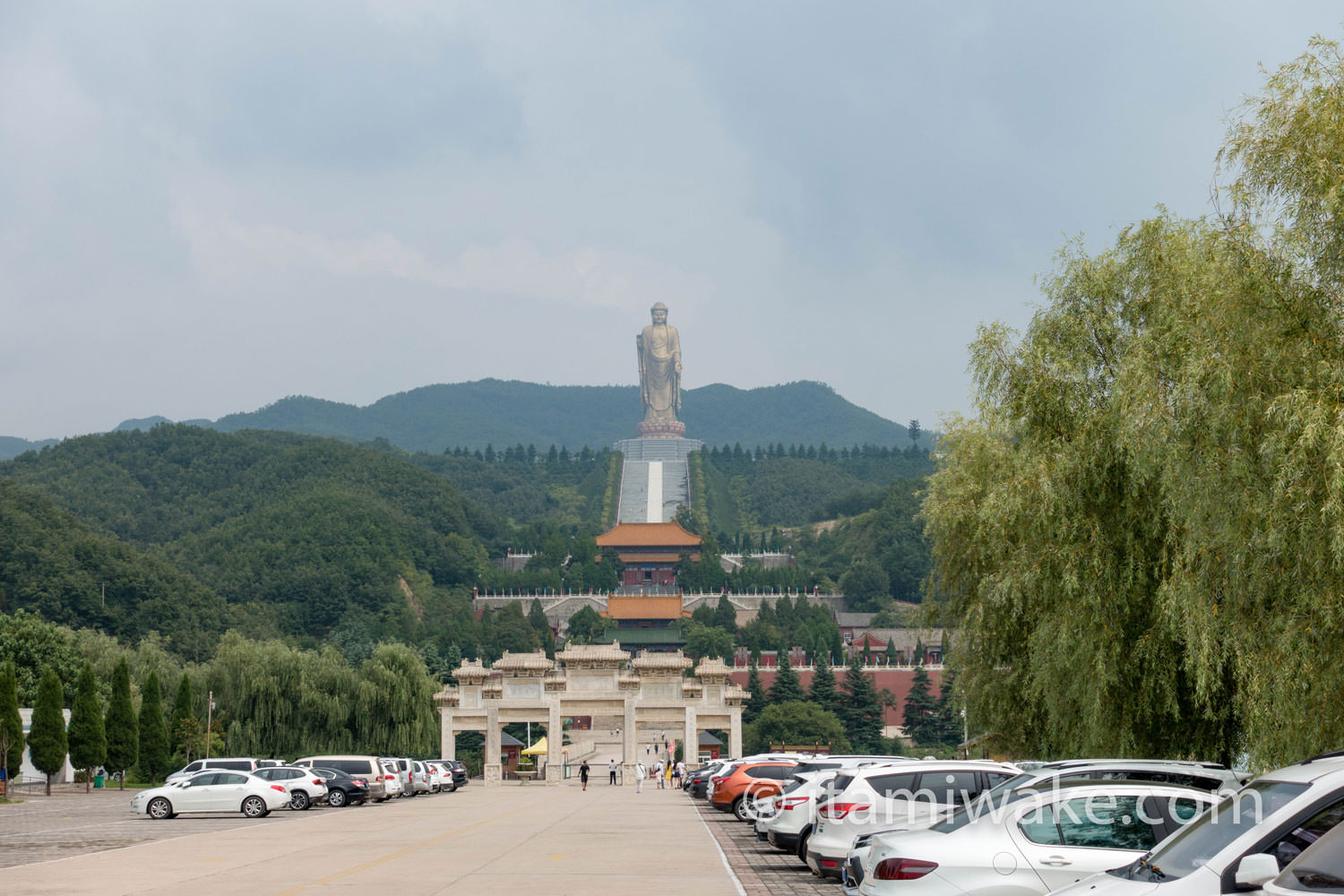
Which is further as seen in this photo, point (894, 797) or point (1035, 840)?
point (894, 797)

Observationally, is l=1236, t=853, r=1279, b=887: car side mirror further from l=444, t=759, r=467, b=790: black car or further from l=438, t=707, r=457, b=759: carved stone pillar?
l=438, t=707, r=457, b=759: carved stone pillar

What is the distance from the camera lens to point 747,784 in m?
28.8

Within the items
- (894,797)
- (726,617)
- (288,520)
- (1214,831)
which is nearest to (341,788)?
(894,797)

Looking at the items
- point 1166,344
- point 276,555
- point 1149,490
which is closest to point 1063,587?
point 1149,490

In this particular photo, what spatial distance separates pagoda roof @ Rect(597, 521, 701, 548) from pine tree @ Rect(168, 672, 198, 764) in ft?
354

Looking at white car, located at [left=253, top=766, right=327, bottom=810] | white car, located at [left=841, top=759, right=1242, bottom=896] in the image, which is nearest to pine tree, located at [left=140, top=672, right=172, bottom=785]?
white car, located at [left=253, top=766, right=327, bottom=810]

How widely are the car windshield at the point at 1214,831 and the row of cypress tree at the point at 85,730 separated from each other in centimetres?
3824

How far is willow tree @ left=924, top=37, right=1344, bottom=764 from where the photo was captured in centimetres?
1191

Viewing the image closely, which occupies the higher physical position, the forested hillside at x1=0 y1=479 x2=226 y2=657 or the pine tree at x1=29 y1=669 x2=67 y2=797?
the forested hillside at x1=0 y1=479 x2=226 y2=657

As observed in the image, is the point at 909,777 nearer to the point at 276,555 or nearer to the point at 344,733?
the point at 344,733

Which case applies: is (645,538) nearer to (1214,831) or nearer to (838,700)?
(838,700)

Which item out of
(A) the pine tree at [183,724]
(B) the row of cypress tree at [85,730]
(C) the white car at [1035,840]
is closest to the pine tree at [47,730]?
(B) the row of cypress tree at [85,730]

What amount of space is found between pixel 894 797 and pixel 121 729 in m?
40.7

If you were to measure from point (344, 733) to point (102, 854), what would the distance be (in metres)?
39.9
